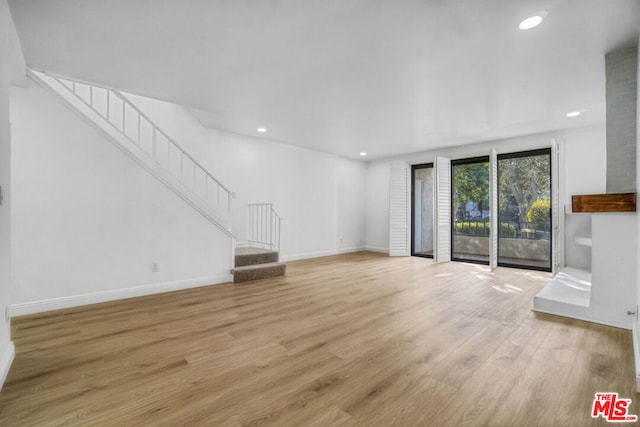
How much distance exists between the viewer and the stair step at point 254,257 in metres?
4.57

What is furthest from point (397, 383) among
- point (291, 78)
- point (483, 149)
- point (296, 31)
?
point (483, 149)

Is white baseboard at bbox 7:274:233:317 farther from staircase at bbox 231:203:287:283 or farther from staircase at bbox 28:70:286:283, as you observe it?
staircase at bbox 28:70:286:283

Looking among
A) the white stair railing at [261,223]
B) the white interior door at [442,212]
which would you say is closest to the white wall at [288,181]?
the white stair railing at [261,223]

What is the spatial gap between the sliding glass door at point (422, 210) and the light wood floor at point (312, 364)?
3.69m

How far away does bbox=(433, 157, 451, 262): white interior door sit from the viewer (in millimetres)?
6145

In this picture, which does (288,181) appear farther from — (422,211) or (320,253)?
(422,211)

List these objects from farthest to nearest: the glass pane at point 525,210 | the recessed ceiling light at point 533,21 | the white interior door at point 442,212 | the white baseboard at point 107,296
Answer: the white interior door at point 442,212 → the glass pane at point 525,210 → the white baseboard at point 107,296 → the recessed ceiling light at point 533,21

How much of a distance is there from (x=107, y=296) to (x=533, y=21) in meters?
5.01

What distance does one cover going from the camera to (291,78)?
10.4ft

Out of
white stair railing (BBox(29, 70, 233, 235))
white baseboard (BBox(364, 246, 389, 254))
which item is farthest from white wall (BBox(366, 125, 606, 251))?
white stair railing (BBox(29, 70, 233, 235))

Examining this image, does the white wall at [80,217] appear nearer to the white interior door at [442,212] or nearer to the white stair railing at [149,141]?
the white stair railing at [149,141]

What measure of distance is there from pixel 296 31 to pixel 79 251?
3.32 meters

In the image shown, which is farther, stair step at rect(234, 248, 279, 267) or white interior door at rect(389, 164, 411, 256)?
white interior door at rect(389, 164, 411, 256)
